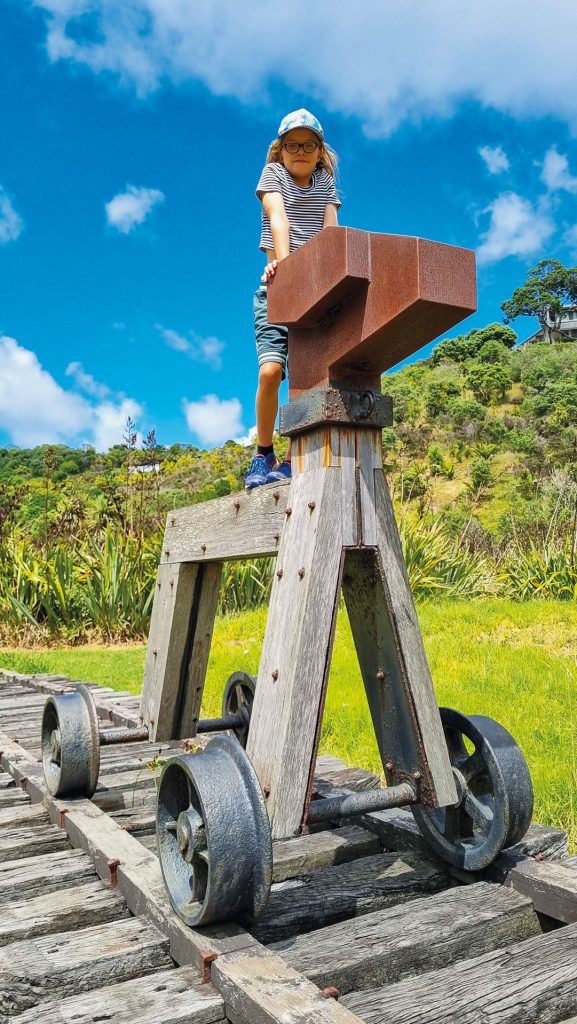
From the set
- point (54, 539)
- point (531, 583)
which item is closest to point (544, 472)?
point (531, 583)

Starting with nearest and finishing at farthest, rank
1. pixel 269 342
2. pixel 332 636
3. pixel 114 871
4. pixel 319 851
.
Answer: pixel 332 636 < pixel 114 871 < pixel 319 851 < pixel 269 342

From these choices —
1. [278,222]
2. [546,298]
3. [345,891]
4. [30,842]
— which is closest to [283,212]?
[278,222]

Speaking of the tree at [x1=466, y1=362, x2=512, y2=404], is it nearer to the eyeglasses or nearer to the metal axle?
the eyeglasses

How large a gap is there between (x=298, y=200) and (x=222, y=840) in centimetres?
235

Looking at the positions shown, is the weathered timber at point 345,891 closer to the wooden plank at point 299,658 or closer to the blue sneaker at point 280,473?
the wooden plank at point 299,658

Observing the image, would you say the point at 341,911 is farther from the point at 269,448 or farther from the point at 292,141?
the point at 292,141

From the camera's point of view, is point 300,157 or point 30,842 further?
point 300,157

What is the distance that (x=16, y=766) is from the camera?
11.3 feet

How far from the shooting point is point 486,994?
162 cm

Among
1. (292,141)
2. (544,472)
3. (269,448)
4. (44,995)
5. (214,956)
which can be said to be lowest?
(44,995)

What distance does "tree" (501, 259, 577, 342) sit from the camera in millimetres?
79875

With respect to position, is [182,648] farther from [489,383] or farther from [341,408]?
[489,383]

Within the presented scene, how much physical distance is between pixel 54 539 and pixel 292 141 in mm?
8957

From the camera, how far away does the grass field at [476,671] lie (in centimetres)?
348
